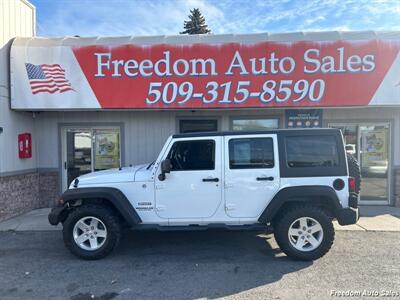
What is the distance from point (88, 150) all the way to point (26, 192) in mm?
1935

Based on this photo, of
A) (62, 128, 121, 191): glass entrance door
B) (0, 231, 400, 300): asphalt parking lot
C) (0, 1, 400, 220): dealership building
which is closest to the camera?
(0, 231, 400, 300): asphalt parking lot

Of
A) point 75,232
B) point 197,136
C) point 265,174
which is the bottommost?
point 75,232

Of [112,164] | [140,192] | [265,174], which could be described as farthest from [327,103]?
[112,164]

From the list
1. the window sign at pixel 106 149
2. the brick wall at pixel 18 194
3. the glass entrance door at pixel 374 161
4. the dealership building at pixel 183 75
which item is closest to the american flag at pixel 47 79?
the dealership building at pixel 183 75

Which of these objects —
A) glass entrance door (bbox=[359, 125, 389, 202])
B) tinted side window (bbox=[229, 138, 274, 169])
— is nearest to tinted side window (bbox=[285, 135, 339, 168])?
tinted side window (bbox=[229, 138, 274, 169])

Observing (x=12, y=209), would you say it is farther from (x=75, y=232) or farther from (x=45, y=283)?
(x=45, y=283)

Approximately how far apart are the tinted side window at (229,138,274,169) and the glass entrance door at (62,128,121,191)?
4951 millimetres

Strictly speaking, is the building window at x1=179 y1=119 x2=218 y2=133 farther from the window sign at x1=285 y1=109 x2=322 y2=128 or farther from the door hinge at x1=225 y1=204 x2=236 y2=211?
the door hinge at x1=225 y1=204 x2=236 y2=211

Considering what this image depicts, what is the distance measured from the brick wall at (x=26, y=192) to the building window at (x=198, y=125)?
3885mm

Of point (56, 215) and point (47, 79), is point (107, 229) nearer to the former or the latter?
point (56, 215)

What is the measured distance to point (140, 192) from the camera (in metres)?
5.14

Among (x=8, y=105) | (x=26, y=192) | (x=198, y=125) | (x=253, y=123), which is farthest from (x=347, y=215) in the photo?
(x=8, y=105)

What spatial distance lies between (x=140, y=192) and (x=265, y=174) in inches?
79.9

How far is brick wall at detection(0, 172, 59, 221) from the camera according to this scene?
7.67 metres
